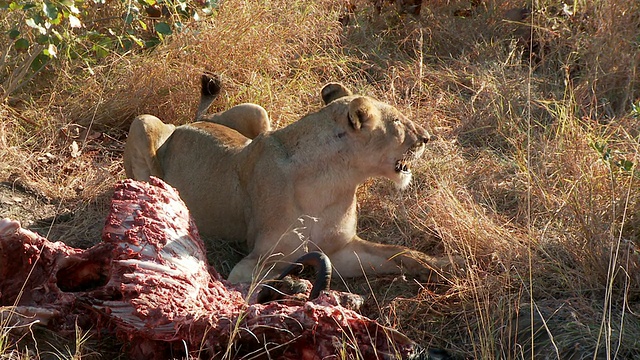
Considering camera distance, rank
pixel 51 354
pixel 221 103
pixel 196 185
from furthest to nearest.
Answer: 1. pixel 221 103
2. pixel 196 185
3. pixel 51 354

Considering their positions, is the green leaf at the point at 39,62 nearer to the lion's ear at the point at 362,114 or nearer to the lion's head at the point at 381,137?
the lion's head at the point at 381,137

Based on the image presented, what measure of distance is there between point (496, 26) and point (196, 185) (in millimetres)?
3238

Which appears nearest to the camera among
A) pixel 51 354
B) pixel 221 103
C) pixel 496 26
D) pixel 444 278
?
pixel 51 354

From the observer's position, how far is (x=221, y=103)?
6629mm

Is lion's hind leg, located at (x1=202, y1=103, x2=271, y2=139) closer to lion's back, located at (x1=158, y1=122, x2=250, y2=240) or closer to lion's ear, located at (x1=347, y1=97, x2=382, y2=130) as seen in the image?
lion's back, located at (x1=158, y1=122, x2=250, y2=240)

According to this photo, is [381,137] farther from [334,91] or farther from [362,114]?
[334,91]

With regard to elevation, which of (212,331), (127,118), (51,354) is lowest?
(127,118)

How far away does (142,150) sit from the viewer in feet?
19.7

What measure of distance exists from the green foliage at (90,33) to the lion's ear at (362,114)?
5.45 feet

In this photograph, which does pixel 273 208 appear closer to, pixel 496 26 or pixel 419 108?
pixel 419 108

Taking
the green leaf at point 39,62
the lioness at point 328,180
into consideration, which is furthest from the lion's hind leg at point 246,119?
the green leaf at point 39,62

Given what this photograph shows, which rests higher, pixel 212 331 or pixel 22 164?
pixel 212 331

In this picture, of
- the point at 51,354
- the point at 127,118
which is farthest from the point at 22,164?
the point at 51,354

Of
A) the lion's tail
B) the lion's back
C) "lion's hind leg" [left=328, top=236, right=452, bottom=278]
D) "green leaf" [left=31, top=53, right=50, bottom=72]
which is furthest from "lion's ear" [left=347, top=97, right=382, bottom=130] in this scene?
"green leaf" [left=31, top=53, right=50, bottom=72]
